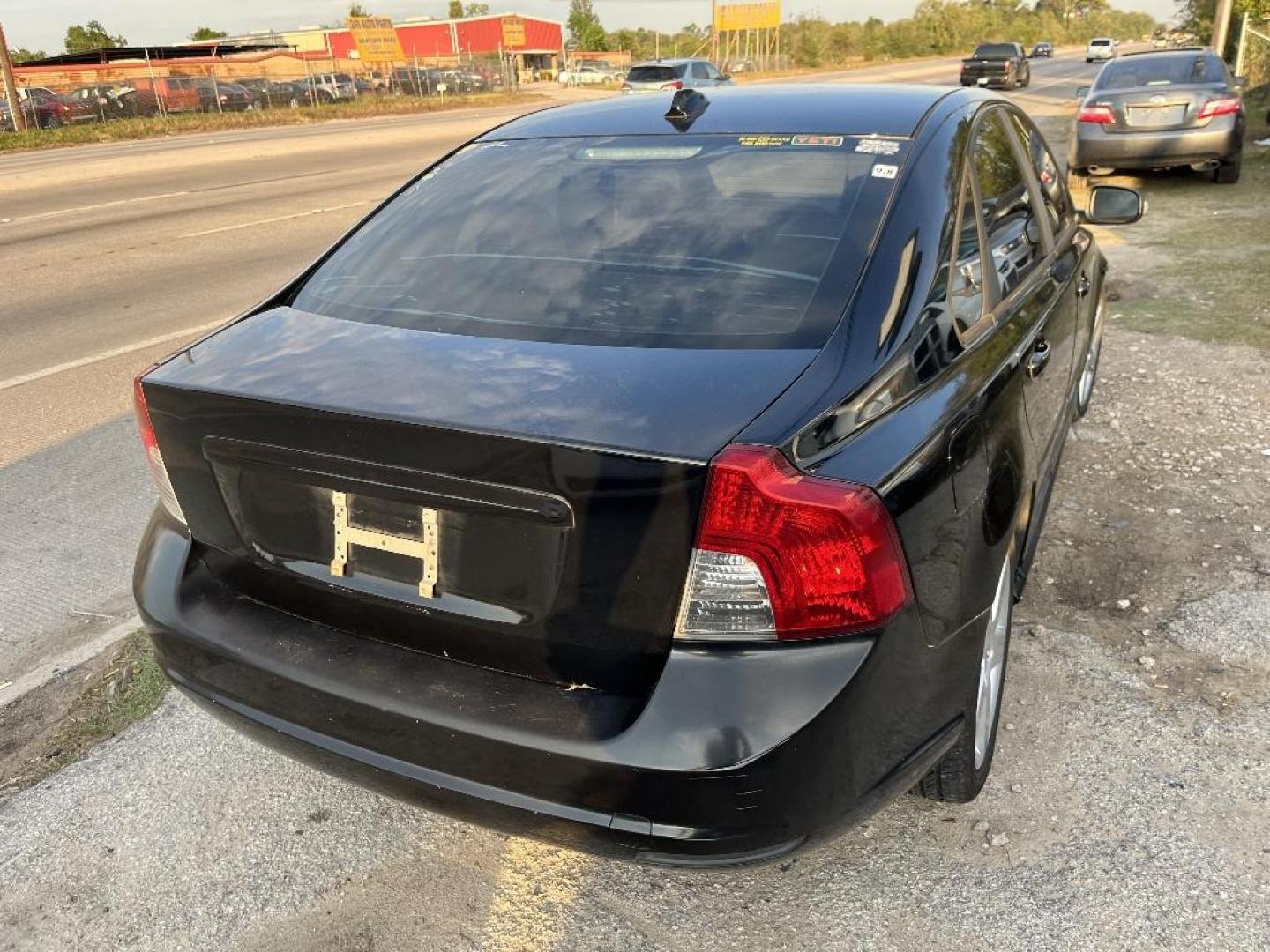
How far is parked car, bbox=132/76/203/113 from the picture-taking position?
3350cm

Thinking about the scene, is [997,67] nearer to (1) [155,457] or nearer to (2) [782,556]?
(1) [155,457]

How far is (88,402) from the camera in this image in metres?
5.61

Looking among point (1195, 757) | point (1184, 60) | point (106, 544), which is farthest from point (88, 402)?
point (1184, 60)

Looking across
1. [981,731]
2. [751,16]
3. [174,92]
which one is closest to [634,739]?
[981,731]

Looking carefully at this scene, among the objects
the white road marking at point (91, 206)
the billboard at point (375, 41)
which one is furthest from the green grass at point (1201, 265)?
the billboard at point (375, 41)

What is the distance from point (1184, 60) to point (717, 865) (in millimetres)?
13371

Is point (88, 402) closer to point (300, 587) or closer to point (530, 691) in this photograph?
point (300, 587)

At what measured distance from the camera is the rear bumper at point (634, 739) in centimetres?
169

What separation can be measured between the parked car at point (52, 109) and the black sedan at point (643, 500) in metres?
34.4

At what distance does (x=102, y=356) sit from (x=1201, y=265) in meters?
8.27

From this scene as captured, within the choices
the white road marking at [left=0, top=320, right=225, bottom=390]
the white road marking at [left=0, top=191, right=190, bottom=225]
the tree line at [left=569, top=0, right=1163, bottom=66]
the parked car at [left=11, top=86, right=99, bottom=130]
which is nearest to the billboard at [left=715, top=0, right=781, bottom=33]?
the tree line at [left=569, top=0, right=1163, bottom=66]

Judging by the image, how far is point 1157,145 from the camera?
1117cm

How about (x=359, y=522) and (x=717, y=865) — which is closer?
(x=717, y=865)

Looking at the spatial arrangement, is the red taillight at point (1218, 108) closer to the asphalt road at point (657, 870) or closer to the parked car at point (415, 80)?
the asphalt road at point (657, 870)
